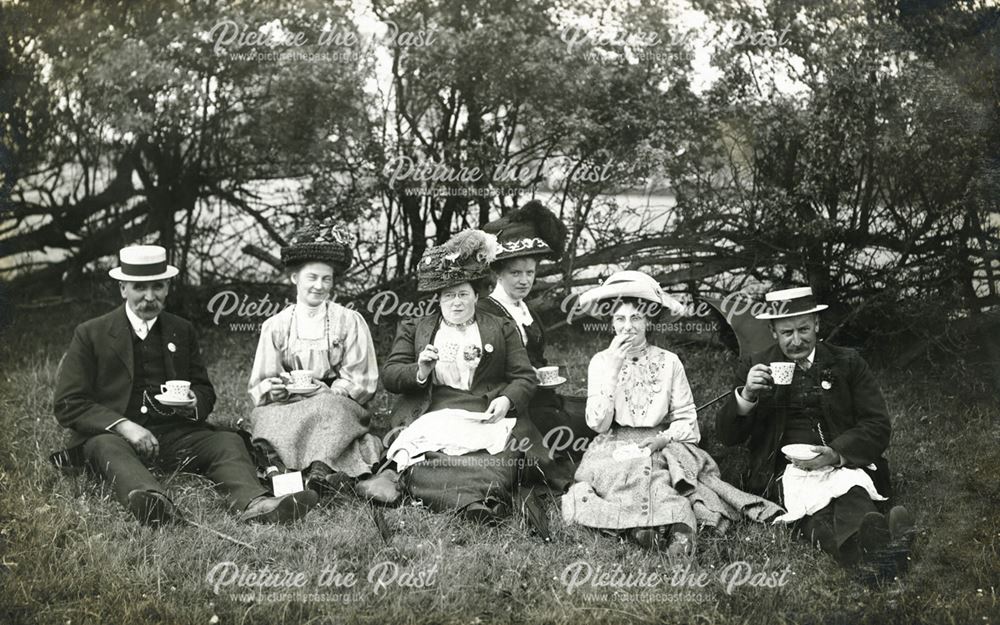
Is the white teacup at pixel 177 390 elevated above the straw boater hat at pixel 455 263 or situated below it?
below

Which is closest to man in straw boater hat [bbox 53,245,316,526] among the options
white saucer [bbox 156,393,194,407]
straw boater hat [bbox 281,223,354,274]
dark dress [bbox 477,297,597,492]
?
white saucer [bbox 156,393,194,407]

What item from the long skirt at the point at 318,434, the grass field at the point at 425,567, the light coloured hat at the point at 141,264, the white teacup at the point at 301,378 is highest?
the light coloured hat at the point at 141,264

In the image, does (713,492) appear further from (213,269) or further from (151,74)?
(151,74)

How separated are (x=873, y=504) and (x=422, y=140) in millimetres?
4618

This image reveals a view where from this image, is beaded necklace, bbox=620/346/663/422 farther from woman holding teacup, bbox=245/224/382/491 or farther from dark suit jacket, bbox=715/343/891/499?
woman holding teacup, bbox=245/224/382/491

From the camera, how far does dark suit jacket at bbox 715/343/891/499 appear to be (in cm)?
462

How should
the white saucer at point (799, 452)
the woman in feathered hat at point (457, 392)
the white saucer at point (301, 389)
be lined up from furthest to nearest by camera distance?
the white saucer at point (301, 389), the woman in feathered hat at point (457, 392), the white saucer at point (799, 452)

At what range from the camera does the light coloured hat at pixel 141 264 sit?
506 centimetres

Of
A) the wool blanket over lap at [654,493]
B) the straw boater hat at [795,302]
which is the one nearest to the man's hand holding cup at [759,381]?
the straw boater hat at [795,302]

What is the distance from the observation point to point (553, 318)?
7.63 metres

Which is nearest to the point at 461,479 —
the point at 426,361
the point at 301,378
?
the point at 426,361

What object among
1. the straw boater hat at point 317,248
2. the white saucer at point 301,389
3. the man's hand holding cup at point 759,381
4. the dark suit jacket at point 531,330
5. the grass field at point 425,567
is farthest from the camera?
the dark suit jacket at point 531,330

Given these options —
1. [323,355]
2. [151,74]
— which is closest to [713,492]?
[323,355]

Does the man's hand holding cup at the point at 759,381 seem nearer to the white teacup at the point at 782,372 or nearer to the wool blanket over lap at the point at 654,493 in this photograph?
the white teacup at the point at 782,372
